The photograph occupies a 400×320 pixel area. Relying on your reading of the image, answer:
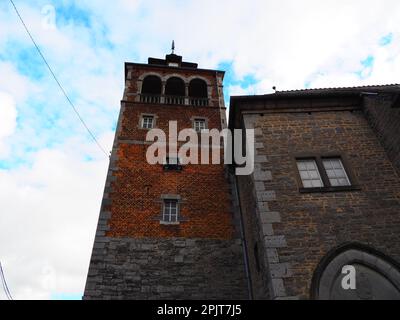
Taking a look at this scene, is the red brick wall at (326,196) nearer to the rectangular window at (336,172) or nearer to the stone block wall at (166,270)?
the rectangular window at (336,172)

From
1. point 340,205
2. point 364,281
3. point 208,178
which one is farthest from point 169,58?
point 364,281

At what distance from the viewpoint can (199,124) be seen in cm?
1409

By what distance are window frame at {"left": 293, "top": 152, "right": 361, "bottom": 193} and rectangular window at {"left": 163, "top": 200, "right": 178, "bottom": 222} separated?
5017 mm

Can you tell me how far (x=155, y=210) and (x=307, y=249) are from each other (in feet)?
19.5

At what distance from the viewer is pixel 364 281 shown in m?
5.75

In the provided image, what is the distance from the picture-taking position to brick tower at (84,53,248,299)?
8930 millimetres

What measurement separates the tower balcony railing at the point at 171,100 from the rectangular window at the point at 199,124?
115cm

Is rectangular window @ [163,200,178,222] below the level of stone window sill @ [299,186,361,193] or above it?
above

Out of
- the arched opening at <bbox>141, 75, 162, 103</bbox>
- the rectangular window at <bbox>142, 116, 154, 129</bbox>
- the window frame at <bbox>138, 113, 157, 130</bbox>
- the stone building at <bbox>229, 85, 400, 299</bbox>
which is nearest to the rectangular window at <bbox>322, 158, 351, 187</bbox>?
the stone building at <bbox>229, 85, 400, 299</bbox>

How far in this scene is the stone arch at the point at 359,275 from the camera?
18.3 ft

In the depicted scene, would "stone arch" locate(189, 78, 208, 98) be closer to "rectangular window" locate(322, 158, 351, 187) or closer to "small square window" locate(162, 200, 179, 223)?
"small square window" locate(162, 200, 179, 223)

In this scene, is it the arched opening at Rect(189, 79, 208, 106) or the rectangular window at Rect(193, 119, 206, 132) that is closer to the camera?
the rectangular window at Rect(193, 119, 206, 132)

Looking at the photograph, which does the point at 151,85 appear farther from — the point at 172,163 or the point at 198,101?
the point at 172,163

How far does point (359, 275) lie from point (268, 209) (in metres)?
2.19
